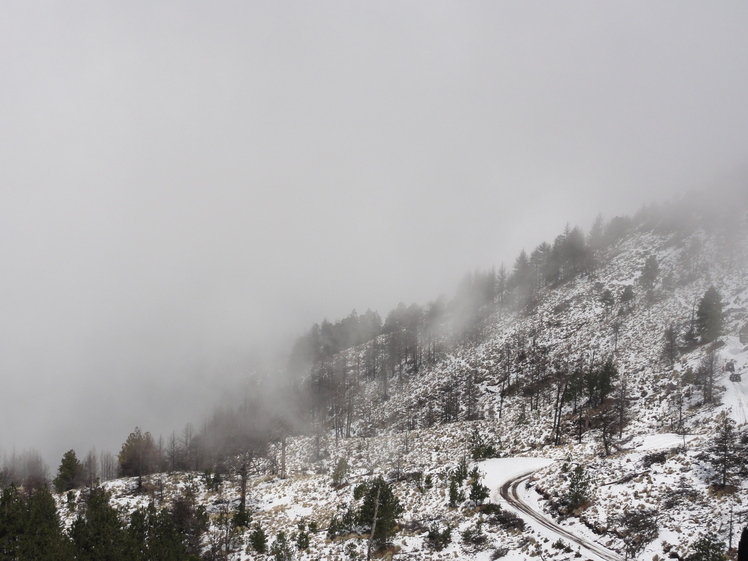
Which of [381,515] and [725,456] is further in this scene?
[381,515]

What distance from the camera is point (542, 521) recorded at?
1101 inches

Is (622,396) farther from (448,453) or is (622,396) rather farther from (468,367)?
(468,367)

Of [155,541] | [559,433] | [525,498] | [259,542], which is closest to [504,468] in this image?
[525,498]

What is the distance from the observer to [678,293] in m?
84.9

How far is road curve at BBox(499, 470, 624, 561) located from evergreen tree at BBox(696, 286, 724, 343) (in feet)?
148

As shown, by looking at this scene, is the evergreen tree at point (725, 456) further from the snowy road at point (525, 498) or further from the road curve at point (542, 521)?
the snowy road at point (525, 498)

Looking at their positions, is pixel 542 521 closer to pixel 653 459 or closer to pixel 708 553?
pixel 653 459

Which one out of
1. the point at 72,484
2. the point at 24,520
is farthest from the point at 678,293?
the point at 72,484

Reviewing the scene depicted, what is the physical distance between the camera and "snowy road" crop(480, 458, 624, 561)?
22.4 m

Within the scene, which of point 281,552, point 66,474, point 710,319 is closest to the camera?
point 281,552

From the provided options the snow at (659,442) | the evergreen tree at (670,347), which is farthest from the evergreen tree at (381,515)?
the evergreen tree at (670,347)

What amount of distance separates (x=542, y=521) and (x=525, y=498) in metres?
5.63

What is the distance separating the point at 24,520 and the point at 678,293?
370 feet

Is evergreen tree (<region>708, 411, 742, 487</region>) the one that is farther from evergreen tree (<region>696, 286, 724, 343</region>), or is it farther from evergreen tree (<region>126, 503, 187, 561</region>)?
evergreen tree (<region>696, 286, 724, 343</region>)
